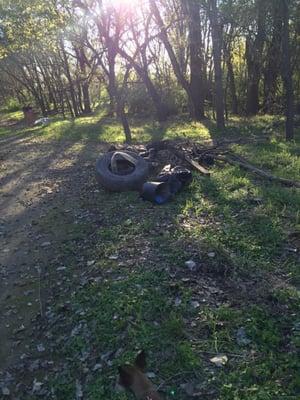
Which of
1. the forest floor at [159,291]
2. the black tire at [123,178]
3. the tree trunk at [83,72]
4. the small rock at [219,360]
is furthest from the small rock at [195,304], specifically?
the tree trunk at [83,72]

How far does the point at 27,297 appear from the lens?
4316 mm

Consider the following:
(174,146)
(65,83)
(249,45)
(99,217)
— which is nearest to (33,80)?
(65,83)

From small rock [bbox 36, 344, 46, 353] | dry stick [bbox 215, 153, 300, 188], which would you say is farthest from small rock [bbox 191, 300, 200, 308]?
dry stick [bbox 215, 153, 300, 188]

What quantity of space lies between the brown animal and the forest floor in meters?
0.07

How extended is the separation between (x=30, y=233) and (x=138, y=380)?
369 centimetres

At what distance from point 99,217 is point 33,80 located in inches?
920

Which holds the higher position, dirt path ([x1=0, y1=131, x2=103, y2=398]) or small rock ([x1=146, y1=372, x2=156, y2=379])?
dirt path ([x1=0, y1=131, x2=103, y2=398])

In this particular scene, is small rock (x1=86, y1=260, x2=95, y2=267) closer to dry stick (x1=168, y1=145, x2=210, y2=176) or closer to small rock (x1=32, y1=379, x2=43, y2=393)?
small rock (x1=32, y1=379, x2=43, y2=393)

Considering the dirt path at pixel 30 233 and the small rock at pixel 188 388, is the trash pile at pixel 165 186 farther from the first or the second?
the small rock at pixel 188 388

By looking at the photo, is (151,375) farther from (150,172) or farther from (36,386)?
(150,172)

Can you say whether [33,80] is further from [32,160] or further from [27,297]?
[27,297]

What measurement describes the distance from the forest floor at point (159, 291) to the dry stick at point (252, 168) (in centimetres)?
22

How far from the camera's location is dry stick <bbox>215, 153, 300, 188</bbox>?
6520 mm

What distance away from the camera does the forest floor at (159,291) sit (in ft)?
9.82
